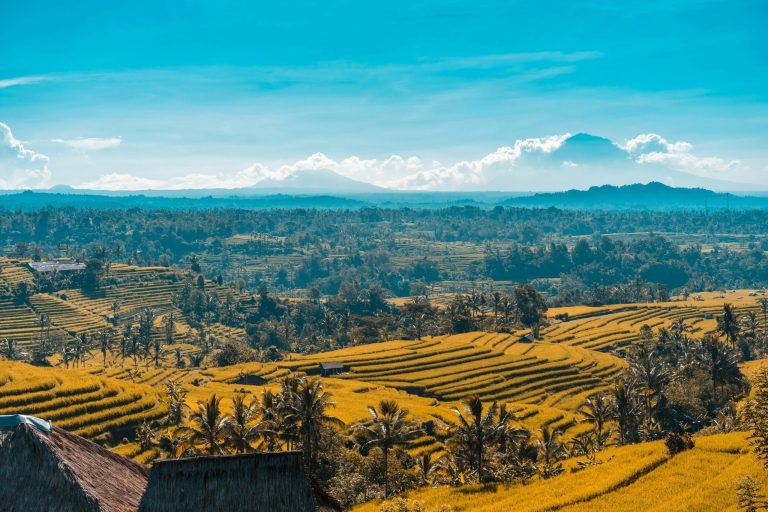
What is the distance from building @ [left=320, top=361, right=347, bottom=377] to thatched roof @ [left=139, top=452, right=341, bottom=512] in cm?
8762

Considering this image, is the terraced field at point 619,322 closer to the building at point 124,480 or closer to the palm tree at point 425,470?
the palm tree at point 425,470

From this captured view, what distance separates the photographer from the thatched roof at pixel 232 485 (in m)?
27.0

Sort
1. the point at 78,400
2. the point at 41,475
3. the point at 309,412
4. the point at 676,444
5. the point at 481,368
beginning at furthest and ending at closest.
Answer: the point at 481,368 → the point at 78,400 → the point at 676,444 → the point at 309,412 → the point at 41,475

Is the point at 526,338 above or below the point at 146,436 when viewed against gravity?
below

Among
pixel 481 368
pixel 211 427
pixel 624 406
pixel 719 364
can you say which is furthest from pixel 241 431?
pixel 481 368

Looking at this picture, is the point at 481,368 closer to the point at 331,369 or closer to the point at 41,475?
the point at 331,369

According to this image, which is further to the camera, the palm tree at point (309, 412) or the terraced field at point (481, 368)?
the terraced field at point (481, 368)

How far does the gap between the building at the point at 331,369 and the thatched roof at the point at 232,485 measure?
3449 inches

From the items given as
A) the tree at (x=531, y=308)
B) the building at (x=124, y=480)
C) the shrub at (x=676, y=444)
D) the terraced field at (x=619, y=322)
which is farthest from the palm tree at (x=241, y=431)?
the terraced field at (x=619, y=322)

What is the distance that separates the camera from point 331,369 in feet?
378

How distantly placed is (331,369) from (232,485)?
8865 centimetres

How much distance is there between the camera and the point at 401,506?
3166cm

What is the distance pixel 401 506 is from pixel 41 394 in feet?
191

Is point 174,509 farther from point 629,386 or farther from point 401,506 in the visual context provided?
point 629,386
